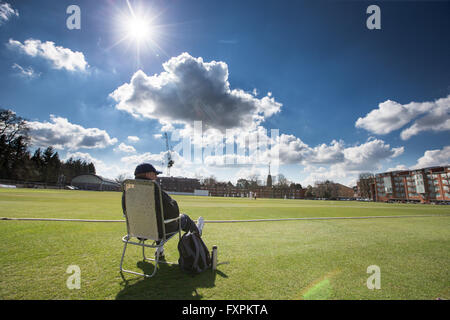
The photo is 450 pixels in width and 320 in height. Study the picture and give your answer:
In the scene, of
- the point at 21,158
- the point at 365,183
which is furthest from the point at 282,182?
the point at 21,158

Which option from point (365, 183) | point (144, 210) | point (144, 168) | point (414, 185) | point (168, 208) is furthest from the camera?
point (365, 183)

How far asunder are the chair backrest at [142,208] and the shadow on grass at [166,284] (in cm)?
54

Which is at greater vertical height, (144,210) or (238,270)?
(144,210)

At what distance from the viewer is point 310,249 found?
414 cm

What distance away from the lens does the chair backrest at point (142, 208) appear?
2.75 meters

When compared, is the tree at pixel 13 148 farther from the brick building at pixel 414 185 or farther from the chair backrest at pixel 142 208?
the brick building at pixel 414 185

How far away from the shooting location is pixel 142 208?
284 cm

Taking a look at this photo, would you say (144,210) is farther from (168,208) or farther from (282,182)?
(282,182)

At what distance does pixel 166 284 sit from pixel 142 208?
1070mm

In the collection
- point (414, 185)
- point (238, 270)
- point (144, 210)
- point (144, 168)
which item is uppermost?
point (414, 185)

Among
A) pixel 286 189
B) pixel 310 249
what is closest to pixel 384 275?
pixel 310 249

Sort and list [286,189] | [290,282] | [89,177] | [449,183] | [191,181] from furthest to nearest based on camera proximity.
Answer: [286,189] → [191,181] → [89,177] → [449,183] → [290,282]
